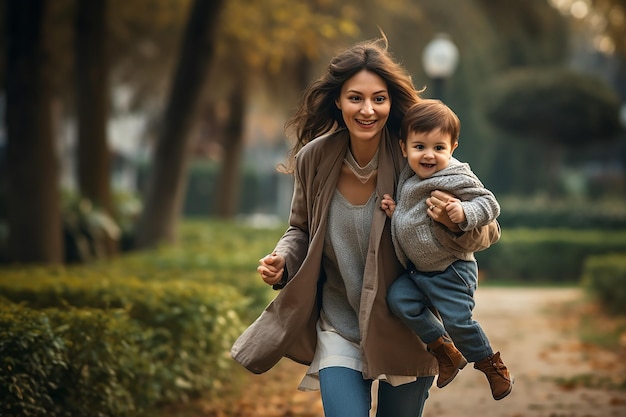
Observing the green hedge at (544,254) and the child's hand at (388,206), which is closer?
the child's hand at (388,206)

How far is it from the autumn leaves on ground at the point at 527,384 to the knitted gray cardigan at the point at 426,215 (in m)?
3.11

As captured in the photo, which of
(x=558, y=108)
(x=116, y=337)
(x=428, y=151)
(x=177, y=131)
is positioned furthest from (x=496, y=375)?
(x=558, y=108)

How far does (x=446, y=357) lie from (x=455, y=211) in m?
0.65

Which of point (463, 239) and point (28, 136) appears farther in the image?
point (28, 136)

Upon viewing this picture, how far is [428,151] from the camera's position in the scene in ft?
11.5

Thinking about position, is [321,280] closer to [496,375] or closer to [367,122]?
[367,122]

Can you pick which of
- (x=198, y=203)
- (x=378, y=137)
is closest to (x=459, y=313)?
(x=378, y=137)

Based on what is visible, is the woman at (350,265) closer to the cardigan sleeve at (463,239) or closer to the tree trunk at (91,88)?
the cardigan sleeve at (463,239)

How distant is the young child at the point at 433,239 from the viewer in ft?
11.4

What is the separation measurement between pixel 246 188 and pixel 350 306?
109ft

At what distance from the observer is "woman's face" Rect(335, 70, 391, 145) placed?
3658 millimetres

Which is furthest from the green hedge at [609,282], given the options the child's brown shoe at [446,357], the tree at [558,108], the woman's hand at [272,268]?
the tree at [558,108]

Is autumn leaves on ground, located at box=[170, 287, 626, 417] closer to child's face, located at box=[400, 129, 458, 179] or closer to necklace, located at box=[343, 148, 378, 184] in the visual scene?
necklace, located at box=[343, 148, 378, 184]

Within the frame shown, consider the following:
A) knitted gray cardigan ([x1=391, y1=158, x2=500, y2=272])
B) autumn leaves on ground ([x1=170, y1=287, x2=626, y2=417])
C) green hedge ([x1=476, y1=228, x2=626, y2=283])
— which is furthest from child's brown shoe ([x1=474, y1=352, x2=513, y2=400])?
green hedge ([x1=476, y1=228, x2=626, y2=283])
